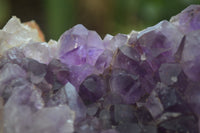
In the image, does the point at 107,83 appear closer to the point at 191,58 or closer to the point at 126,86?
the point at 126,86

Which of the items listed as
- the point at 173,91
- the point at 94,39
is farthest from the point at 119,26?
the point at 173,91

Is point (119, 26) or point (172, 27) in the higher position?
point (119, 26)

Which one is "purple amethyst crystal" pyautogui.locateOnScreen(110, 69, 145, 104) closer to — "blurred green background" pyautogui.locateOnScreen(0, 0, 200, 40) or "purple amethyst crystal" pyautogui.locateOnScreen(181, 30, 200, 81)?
"purple amethyst crystal" pyautogui.locateOnScreen(181, 30, 200, 81)

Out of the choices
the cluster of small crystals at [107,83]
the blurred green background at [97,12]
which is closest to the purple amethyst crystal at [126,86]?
the cluster of small crystals at [107,83]

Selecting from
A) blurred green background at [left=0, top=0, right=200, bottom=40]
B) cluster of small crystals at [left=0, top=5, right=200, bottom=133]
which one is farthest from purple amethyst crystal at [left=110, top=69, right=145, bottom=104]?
blurred green background at [left=0, top=0, right=200, bottom=40]

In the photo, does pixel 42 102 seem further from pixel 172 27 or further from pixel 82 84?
pixel 172 27

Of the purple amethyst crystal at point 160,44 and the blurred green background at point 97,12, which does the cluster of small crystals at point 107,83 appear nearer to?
the purple amethyst crystal at point 160,44
